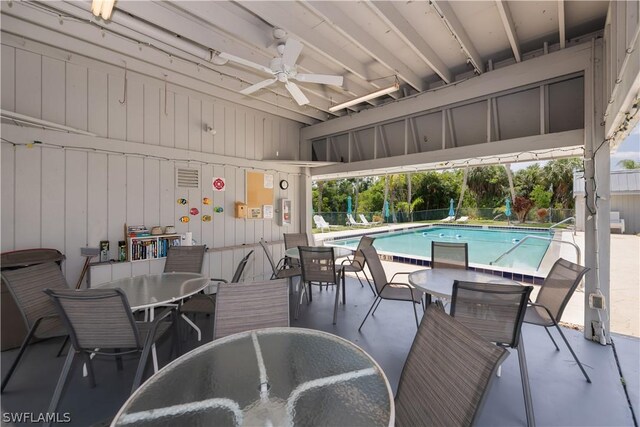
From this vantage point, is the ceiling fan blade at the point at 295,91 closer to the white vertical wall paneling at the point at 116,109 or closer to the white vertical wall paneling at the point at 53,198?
the white vertical wall paneling at the point at 116,109

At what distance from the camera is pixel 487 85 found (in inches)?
142

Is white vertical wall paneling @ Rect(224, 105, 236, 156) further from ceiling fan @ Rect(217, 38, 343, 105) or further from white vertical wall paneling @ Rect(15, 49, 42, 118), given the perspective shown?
white vertical wall paneling @ Rect(15, 49, 42, 118)

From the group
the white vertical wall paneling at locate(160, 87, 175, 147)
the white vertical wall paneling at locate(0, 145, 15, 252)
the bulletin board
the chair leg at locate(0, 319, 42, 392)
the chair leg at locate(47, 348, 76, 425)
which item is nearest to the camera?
the chair leg at locate(47, 348, 76, 425)

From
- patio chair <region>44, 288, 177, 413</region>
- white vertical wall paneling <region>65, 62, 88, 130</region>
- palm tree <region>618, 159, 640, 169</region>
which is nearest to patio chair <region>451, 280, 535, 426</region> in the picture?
patio chair <region>44, 288, 177, 413</region>

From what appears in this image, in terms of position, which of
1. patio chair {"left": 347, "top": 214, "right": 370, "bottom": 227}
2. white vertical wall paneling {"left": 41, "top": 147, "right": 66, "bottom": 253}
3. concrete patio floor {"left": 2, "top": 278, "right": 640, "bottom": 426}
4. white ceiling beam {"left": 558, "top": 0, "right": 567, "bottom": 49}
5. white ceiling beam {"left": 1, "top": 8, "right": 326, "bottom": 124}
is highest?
white ceiling beam {"left": 1, "top": 8, "right": 326, "bottom": 124}

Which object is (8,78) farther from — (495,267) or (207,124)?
(495,267)

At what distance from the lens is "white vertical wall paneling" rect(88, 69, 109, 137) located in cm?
340

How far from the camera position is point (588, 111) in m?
2.92

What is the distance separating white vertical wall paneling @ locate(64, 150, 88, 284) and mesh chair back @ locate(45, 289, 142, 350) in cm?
197

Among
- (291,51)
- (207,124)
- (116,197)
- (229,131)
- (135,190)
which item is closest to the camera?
(291,51)

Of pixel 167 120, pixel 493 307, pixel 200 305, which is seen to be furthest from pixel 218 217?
pixel 493 307

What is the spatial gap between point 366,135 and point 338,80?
257cm

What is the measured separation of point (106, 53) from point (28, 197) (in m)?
1.85

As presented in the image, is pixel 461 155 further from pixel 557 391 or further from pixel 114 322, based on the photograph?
pixel 114 322
